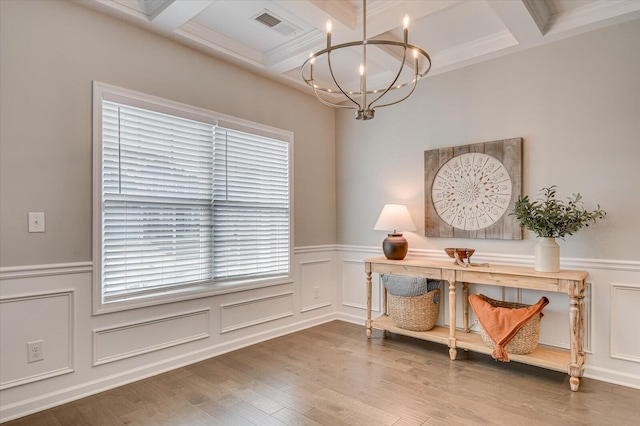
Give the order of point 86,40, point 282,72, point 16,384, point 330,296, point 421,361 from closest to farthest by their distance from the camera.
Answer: point 16,384 → point 86,40 → point 421,361 → point 282,72 → point 330,296

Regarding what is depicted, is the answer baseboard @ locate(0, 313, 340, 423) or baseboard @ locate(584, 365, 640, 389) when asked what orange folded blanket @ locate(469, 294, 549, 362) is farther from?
baseboard @ locate(0, 313, 340, 423)

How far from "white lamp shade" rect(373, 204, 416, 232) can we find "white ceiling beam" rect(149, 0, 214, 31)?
2.35 m

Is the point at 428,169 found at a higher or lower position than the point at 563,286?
higher

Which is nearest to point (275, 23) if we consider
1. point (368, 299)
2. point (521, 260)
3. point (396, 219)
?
point (396, 219)

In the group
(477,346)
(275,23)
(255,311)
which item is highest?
(275,23)

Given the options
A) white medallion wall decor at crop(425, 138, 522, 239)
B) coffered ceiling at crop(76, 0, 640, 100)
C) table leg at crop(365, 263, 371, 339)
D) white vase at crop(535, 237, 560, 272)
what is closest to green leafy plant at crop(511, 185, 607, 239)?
white vase at crop(535, 237, 560, 272)

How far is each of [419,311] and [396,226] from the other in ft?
2.69

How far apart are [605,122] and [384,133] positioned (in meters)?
1.97

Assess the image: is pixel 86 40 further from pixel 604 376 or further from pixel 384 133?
pixel 604 376

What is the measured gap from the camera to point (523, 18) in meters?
2.68

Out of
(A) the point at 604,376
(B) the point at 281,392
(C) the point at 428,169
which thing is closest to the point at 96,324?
(B) the point at 281,392

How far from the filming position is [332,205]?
461cm

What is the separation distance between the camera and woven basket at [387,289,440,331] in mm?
3471

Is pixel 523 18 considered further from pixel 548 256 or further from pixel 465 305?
pixel 465 305
